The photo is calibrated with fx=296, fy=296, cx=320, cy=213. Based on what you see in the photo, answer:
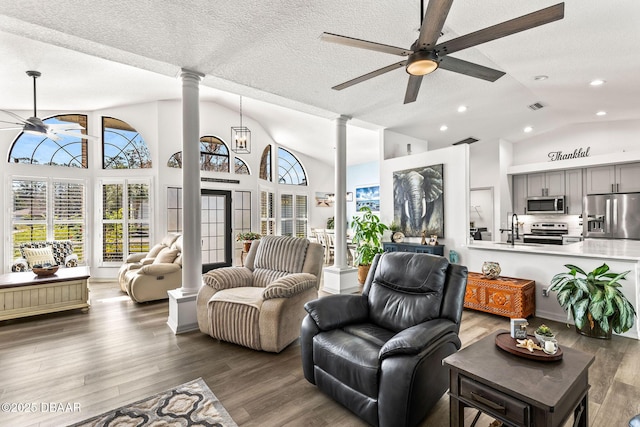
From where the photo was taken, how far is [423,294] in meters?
2.29

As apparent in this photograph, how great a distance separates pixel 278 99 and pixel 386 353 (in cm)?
367

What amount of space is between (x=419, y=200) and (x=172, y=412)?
14.9 feet

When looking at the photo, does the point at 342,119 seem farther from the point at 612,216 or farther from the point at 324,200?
the point at 612,216

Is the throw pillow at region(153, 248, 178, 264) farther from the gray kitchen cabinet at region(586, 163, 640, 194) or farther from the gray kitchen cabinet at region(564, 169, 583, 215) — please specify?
the gray kitchen cabinet at region(586, 163, 640, 194)

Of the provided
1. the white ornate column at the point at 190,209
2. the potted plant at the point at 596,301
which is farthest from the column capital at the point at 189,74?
the potted plant at the point at 596,301

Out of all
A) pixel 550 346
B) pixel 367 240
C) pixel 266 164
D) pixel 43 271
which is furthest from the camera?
pixel 266 164

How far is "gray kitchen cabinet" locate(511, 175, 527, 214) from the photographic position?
7.04m

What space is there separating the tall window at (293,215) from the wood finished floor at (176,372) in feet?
17.1

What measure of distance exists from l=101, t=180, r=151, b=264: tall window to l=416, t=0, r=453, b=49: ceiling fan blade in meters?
6.00

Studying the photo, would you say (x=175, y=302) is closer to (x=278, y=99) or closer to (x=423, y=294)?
(x=423, y=294)

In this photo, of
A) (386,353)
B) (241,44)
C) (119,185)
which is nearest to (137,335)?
(386,353)

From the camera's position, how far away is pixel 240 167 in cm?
731

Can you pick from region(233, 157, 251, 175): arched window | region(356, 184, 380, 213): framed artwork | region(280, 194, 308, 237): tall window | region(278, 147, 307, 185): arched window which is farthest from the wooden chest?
region(278, 147, 307, 185): arched window

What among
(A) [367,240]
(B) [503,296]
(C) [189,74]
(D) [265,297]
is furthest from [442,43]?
(A) [367,240]
